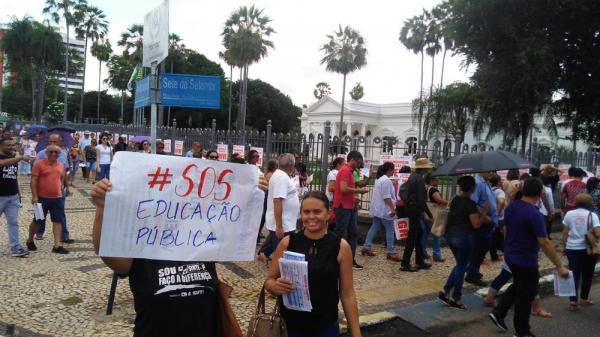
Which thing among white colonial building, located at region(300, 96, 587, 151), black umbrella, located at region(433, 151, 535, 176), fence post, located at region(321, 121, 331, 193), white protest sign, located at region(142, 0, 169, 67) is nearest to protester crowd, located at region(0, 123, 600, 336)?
black umbrella, located at region(433, 151, 535, 176)

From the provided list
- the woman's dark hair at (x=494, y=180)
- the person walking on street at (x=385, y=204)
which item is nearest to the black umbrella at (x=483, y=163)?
the person walking on street at (x=385, y=204)

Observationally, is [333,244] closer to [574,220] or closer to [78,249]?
[574,220]

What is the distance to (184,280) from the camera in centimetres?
234

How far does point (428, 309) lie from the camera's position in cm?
584

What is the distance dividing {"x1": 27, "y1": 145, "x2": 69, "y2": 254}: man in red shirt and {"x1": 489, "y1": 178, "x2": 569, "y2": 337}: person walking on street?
6.12 m

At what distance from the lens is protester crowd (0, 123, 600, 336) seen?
2.38 metres

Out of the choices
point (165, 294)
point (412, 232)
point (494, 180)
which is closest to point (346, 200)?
point (412, 232)

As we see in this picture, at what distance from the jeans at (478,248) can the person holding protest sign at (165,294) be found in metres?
4.87

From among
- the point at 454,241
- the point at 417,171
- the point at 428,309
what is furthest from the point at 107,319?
the point at 417,171

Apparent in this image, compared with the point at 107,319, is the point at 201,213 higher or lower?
higher

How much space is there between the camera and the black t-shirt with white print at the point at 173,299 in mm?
2248

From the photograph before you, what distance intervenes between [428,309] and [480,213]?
1415mm

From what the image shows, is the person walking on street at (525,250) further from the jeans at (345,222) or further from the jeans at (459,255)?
the jeans at (345,222)

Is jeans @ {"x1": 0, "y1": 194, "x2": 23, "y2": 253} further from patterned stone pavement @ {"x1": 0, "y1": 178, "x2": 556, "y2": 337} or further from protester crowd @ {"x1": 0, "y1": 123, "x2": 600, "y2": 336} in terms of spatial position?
patterned stone pavement @ {"x1": 0, "y1": 178, "x2": 556, "y2": 337}
